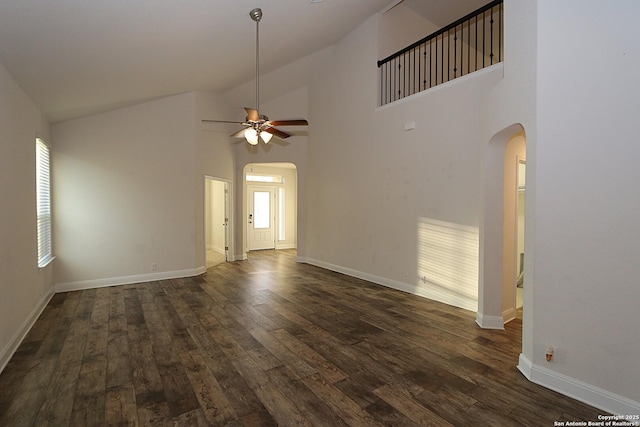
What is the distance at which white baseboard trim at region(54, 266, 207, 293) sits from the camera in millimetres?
5160

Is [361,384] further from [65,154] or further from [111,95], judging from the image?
[65,154]

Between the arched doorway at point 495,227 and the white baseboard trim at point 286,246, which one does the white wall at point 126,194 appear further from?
the arched doorway at point 495,227

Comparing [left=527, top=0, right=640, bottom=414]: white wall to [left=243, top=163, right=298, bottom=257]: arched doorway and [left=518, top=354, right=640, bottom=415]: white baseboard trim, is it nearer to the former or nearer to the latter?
[left=518, top=354, right=640, bottom=415]: white baseboard trim

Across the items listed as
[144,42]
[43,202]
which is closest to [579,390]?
[144,42]

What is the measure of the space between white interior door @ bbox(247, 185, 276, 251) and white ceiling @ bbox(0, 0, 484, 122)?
12.6ft

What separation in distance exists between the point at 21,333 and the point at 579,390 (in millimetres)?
5152

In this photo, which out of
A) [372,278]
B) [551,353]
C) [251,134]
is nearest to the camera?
[551,353]

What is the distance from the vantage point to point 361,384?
8.16 ft

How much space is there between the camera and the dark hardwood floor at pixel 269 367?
2141 millimetres

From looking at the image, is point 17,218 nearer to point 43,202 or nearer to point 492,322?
point 43,202

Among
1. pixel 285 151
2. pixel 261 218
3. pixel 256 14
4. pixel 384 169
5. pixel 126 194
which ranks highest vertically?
pixel 256 14

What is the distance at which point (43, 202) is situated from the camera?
4586mm

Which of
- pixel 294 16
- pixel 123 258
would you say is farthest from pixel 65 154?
pixel 294 16

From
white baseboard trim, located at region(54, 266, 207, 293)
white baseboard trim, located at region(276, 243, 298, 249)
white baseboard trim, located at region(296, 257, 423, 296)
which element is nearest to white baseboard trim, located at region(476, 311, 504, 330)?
white baseboard trim, located at region(296, 257, 423, 296)
